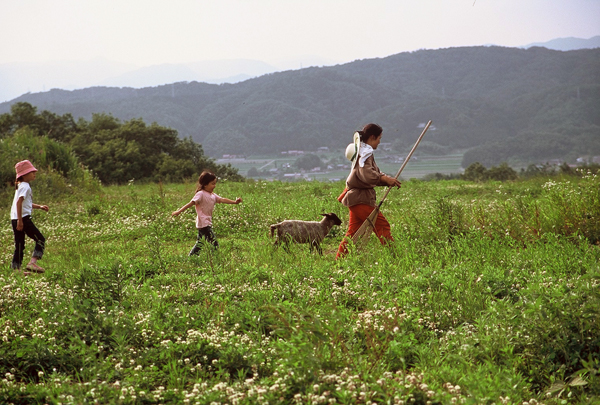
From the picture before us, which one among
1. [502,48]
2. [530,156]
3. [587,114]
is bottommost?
[530,156]

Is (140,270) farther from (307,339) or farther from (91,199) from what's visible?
(91,199)

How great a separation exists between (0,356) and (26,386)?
75cm

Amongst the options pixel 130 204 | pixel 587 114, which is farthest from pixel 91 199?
pixel 587 114

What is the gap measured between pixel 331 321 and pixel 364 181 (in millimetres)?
3880

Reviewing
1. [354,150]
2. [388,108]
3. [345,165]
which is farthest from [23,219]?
[388,108]

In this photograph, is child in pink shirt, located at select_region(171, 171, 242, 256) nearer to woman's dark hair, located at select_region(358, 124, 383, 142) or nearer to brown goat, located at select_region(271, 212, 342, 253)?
brown goat, located at select_region(271, 212, 342, 253)

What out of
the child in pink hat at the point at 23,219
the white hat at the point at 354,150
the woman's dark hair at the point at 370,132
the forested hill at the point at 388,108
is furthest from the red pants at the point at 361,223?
the forested hill at the point at 388,108

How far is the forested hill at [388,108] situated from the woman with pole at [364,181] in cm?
9809

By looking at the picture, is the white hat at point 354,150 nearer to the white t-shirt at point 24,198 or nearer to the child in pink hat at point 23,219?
the child in pink hat at point 23,219

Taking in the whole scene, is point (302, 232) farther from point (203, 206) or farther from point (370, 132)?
point (370, 132)

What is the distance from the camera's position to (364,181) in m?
7.92

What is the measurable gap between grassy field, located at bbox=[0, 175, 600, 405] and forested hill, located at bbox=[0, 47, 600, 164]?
98.5 meters

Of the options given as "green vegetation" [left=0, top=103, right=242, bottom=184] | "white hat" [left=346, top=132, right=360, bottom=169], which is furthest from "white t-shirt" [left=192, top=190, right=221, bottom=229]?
"green vegetation" [left=0, top=103, right=242, bottom=184]

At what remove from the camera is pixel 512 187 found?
16703mm
